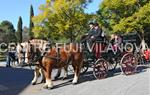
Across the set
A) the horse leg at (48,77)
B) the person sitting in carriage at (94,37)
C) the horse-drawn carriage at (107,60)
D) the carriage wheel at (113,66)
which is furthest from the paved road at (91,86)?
the person sitting in carriage at (94,37)

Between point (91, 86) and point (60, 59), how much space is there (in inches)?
64.0

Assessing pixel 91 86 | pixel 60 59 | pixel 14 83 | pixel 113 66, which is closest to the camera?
pixel 91 86

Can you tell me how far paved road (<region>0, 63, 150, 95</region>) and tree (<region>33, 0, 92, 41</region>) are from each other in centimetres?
2858

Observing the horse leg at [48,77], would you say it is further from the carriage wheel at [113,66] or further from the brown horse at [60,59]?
the carriage wheel at [113,66]

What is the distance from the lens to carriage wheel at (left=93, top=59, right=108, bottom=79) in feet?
52.6

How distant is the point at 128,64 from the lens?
16.9m

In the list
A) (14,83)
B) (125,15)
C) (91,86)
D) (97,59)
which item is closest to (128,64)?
(97,59)

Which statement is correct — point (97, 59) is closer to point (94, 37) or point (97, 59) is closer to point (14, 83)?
point (94, 37)

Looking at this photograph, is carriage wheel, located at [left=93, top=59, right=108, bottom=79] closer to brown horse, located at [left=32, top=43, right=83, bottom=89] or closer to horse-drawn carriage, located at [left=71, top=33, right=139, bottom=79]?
horse-drawn carriage, located at [left=71, top=33, right=139, bottom=79]

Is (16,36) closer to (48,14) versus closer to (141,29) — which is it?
(48,14)

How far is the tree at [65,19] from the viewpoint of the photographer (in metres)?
45.7

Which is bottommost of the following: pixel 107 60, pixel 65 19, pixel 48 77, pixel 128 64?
pixel 48 77

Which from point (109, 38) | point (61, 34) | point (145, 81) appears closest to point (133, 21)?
point (61, 34)

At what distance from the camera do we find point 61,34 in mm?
46969
